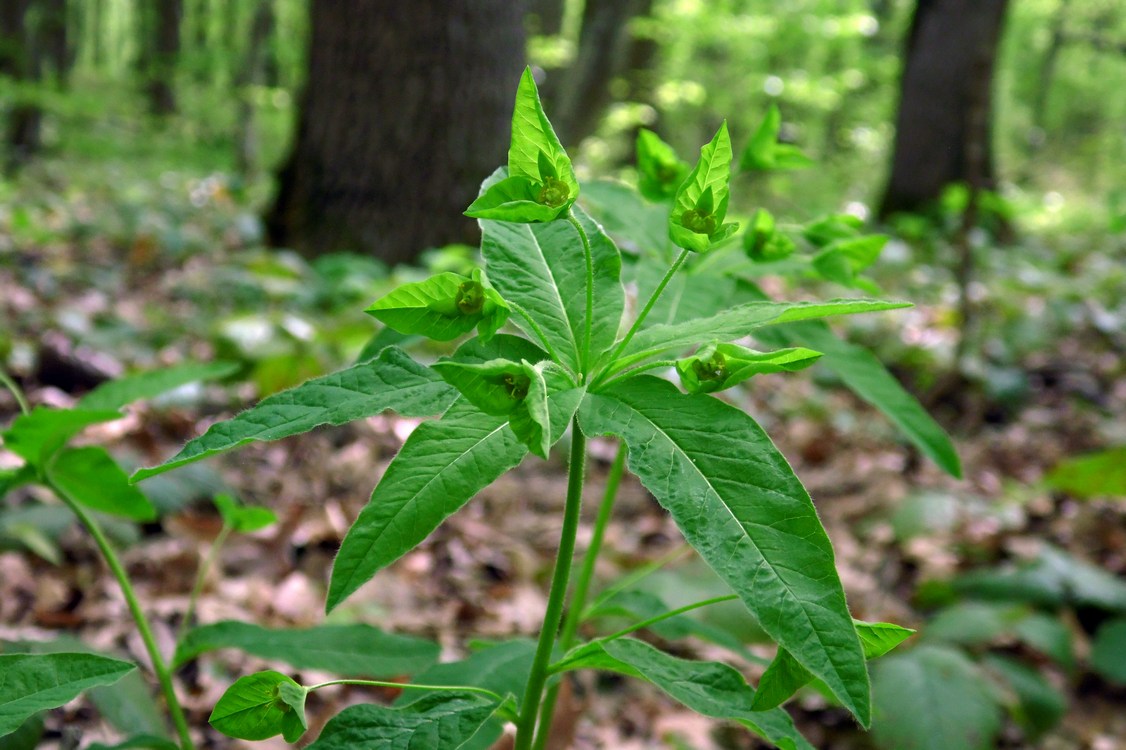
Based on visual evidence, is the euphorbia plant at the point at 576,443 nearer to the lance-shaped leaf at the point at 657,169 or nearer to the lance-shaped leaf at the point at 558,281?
the lance-shaped leaf at the point at 558,281

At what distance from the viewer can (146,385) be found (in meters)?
1.21

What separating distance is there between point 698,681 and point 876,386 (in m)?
0.49

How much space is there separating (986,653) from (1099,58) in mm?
22838

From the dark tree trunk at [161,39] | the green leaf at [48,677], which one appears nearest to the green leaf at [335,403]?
the green leaf at [48,677]

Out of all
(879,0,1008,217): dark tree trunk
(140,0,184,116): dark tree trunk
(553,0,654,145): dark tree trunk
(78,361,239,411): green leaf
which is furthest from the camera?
(140,0,184,116): dark tree trunk

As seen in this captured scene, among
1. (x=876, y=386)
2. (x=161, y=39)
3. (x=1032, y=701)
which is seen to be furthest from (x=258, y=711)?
(x=161, y=39)

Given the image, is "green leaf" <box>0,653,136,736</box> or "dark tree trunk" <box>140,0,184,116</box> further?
"dark tree trunk" <box>140,0,184,116</box>

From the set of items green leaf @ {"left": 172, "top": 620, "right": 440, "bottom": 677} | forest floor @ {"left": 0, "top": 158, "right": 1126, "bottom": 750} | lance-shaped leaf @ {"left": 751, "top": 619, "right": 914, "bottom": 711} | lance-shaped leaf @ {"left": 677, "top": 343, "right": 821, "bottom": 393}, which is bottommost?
forest floor @ {"left": 0, "top": 158, "right": 1126, "bottom": 750}

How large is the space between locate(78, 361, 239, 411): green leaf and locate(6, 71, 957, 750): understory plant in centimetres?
43

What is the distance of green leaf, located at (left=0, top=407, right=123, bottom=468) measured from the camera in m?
1.06

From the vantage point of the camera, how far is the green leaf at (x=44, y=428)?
3.47 ft

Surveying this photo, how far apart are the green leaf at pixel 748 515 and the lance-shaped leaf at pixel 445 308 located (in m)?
0.13

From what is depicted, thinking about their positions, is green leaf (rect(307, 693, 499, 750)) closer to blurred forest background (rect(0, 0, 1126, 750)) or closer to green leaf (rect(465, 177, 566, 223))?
green leaf (rect(465, 177, 566, 223))

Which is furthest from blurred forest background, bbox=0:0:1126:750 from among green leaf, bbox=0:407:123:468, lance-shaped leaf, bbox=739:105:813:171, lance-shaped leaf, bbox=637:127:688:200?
green leaf, bbox=0:407:123:468
